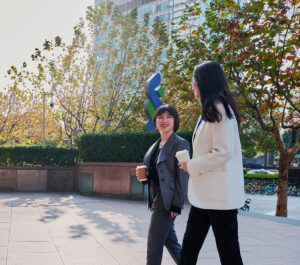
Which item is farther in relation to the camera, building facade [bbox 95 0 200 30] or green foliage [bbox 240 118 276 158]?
building facade [bbox 95 0 200 30]

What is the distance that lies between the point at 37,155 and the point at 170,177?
36.2 feet

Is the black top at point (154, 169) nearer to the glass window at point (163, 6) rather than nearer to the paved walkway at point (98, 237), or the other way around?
the paved walkway at point (98, 237)

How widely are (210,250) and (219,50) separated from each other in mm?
8256

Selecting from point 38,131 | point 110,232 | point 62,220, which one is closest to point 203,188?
point 110,232

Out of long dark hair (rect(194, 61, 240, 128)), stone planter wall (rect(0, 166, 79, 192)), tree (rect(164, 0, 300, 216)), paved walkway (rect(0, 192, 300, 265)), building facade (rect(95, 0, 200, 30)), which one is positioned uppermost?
building facade (rect(95, 0, 200, 30))

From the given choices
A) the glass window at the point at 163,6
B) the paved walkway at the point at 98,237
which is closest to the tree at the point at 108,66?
the paved walkway at the point at 98,237

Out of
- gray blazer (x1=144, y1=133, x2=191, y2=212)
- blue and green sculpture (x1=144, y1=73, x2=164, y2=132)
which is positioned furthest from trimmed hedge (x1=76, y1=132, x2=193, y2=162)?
gray blazer (x1=144, y1=133, x2=191, y2=212)

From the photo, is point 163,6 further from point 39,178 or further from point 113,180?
point 113,180

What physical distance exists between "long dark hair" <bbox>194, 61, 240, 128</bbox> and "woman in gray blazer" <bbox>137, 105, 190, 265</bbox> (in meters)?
0.95

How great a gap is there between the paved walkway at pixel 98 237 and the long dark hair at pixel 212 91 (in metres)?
2.54

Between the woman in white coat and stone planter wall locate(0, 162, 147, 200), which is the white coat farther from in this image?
stone planter wall locate(0, 162, 147, 200)

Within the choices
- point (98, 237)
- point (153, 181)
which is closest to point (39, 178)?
point (98, 237)

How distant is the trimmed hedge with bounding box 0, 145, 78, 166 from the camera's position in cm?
1377

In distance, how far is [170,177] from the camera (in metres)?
3.63
